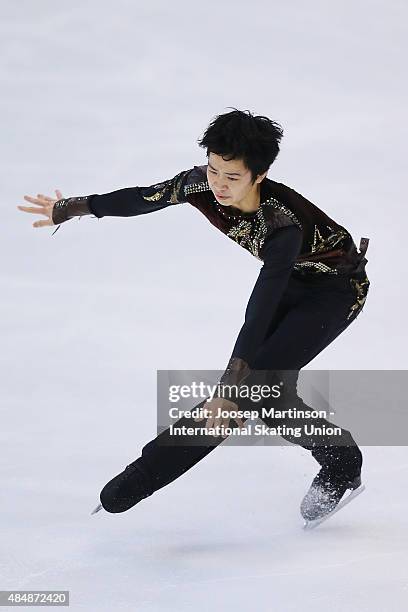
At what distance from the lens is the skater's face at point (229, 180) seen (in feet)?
8.45

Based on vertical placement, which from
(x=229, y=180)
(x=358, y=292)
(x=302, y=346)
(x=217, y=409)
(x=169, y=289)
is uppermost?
(x=169, y=289)

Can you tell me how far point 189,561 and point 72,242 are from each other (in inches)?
150

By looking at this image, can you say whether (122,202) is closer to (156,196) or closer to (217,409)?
(156,196)

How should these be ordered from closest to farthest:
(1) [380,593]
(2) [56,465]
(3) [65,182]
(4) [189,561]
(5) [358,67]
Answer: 1. (1) [380,593]
2. (4) [189,561]
3. (2) [56,465]
4. (3) [65,182]
5. (5) [358,67]

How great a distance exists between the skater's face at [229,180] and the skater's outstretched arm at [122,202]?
21 cm

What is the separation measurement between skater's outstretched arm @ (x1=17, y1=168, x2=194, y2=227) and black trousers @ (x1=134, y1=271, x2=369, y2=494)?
0.48m

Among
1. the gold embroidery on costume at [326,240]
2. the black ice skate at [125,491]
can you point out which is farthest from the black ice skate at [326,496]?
the gold embroidery on costume at [326,240]

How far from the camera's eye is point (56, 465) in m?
3.35

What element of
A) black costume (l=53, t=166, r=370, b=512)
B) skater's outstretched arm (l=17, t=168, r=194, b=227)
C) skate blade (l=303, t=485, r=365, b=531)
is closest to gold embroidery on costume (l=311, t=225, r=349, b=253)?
black costume (l=53, t=166, r=370, b=512)

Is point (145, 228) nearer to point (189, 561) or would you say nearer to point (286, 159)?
point (286, 159)

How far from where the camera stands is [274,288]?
2590 millimetres

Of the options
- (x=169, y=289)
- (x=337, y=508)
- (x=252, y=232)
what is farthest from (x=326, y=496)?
(x=169, y=289)

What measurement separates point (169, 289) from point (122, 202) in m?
2.58

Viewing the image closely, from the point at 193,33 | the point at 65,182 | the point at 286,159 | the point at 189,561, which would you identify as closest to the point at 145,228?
the point at 65,182
